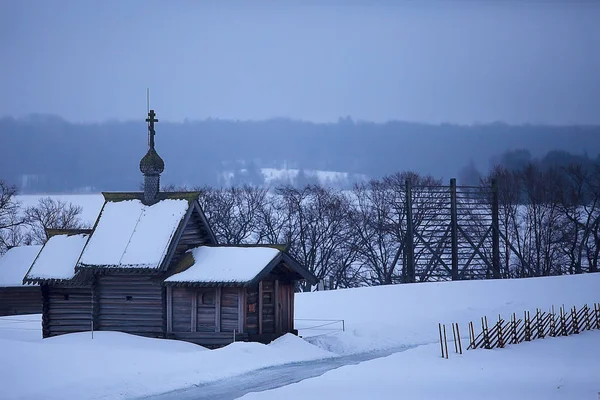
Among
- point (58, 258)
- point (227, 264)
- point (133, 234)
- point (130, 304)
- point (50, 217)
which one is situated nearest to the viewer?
point (227, 264)

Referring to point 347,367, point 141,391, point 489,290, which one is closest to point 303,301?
point 489,290

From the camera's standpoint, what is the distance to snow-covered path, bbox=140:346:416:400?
25156mm

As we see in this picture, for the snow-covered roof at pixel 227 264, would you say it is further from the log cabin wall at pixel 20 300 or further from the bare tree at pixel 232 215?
the bare tree at pixel 232 215

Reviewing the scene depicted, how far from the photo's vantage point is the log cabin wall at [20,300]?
58531mm

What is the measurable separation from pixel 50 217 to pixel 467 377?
73.6 meters

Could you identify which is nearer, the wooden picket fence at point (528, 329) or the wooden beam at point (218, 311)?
the wooden beam at point (218, 311)

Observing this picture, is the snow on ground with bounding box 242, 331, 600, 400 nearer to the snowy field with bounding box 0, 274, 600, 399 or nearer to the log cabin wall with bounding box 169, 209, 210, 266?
the snowy field with bounding box 0, 274, 600, 399

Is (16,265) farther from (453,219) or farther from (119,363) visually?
(119,363)

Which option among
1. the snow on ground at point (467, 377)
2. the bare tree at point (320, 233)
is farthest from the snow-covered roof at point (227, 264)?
the bare tree at point (320, 233)

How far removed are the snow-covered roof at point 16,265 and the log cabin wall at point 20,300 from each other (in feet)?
1.88

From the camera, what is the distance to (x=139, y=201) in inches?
1618

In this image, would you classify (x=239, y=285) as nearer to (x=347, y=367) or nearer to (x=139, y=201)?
(x=347, y=367)

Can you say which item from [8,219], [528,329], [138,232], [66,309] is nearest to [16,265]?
[66,309]

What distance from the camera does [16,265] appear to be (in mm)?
60594
